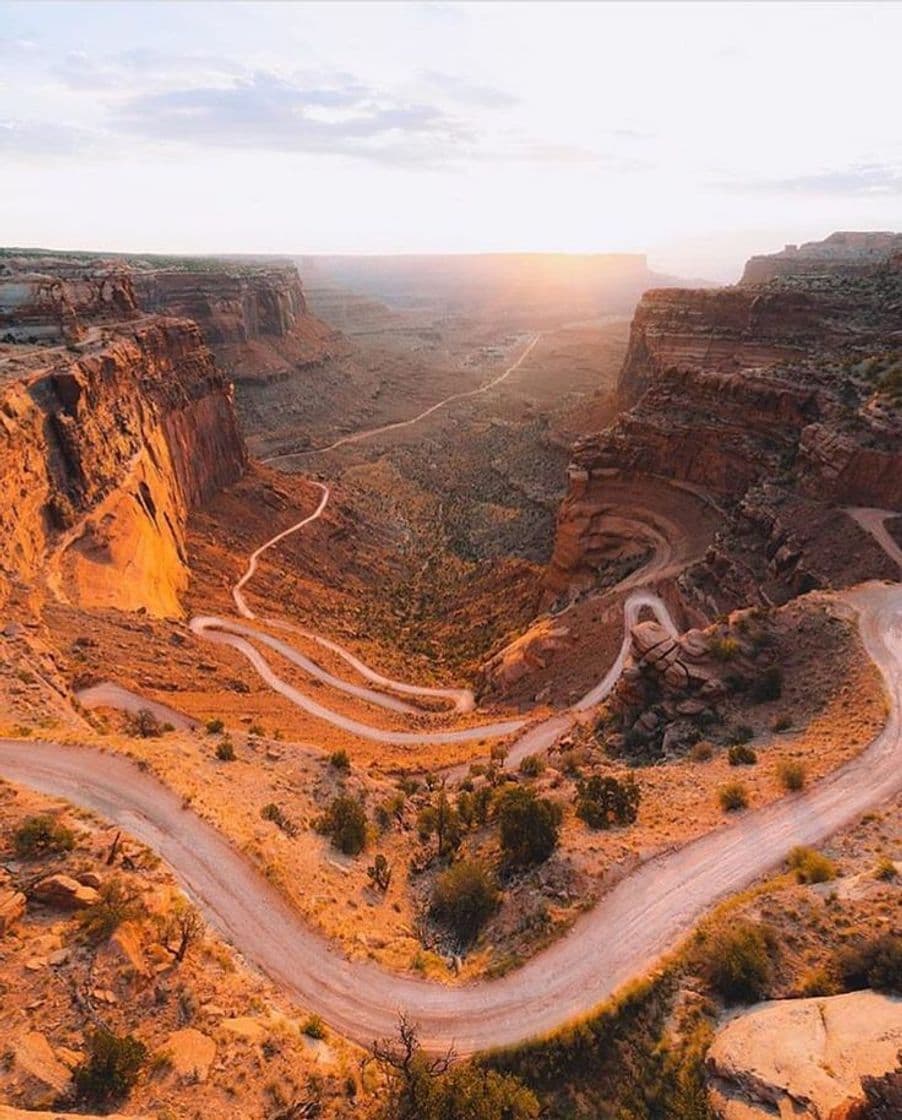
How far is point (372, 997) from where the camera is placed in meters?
15.0

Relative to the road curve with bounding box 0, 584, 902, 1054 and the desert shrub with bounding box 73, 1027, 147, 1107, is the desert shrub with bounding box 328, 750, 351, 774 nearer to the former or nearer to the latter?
the road curve with bounding box 0, 584, 902, 1054

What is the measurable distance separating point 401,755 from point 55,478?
74.6 feet

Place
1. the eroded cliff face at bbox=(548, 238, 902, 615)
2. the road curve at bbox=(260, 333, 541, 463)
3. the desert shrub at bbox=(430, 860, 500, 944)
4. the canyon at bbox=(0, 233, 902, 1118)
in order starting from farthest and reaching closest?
the road curve at bbox=(260, 333, 541, 463) < the eroded cliff face at bbox=(548, 238, 902, 615) < the desert shrub at bbox=(430, 860, 500, 944) < the canyon at bbox=(0, 233, 902, 1118)

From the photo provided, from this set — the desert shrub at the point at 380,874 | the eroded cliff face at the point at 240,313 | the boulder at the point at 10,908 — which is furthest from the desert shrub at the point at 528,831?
the eroded cliff face at the point at 240,313

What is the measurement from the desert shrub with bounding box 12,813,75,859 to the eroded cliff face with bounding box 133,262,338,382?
306 feet

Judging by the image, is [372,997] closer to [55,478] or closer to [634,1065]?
[634,1065]

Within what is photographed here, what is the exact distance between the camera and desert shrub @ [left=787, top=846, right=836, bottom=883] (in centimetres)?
1627

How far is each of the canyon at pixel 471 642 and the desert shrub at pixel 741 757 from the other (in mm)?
480

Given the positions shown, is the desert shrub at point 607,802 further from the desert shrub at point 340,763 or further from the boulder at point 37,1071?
the boulder at point 37,1071

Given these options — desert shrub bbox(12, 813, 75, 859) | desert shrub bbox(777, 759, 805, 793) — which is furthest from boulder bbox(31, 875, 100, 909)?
desert shrub bbox(777, 759, 805, 793)

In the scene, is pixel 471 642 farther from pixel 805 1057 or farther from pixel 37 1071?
pixel 37 1071

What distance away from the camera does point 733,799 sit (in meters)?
19.5

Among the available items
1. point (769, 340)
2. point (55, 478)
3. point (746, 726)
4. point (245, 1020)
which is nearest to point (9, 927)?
point (245, 1020)

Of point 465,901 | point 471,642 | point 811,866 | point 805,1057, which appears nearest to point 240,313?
point 471,642
